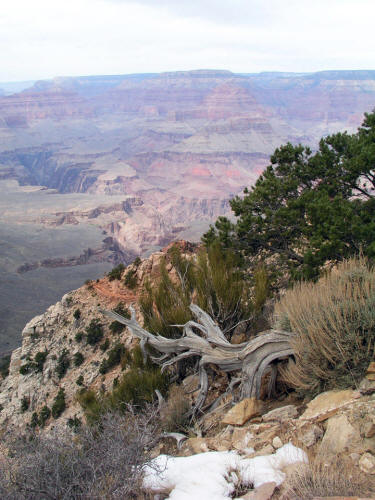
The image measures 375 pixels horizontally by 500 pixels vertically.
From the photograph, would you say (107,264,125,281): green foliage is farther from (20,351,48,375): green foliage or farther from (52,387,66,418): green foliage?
(52,387,66,418): green foliage

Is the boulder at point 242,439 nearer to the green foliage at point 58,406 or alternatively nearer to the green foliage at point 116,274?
the green foliage at point 58,406

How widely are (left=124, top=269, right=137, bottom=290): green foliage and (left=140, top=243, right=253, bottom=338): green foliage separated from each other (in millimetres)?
5388

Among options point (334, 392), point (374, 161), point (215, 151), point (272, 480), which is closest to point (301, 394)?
point (334, 392)

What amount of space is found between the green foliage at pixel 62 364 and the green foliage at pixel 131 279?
3.62 meters

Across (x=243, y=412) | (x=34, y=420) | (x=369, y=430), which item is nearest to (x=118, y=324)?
(x=34, y=420)

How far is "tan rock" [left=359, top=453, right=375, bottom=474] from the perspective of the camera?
11.2 ft

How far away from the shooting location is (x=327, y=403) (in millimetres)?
4648

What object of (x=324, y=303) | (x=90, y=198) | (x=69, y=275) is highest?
(x=324, y=303)

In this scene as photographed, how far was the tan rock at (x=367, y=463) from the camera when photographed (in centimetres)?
343

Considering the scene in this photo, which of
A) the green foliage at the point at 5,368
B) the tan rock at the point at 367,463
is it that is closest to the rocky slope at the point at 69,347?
the green foliage at the point at 5,368

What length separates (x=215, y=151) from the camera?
564ft

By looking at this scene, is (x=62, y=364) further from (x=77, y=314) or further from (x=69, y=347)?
(x=77, y=314)

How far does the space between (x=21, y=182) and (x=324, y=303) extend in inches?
6844

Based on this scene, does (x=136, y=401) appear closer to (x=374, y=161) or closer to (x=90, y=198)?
(x=374, y=161)
